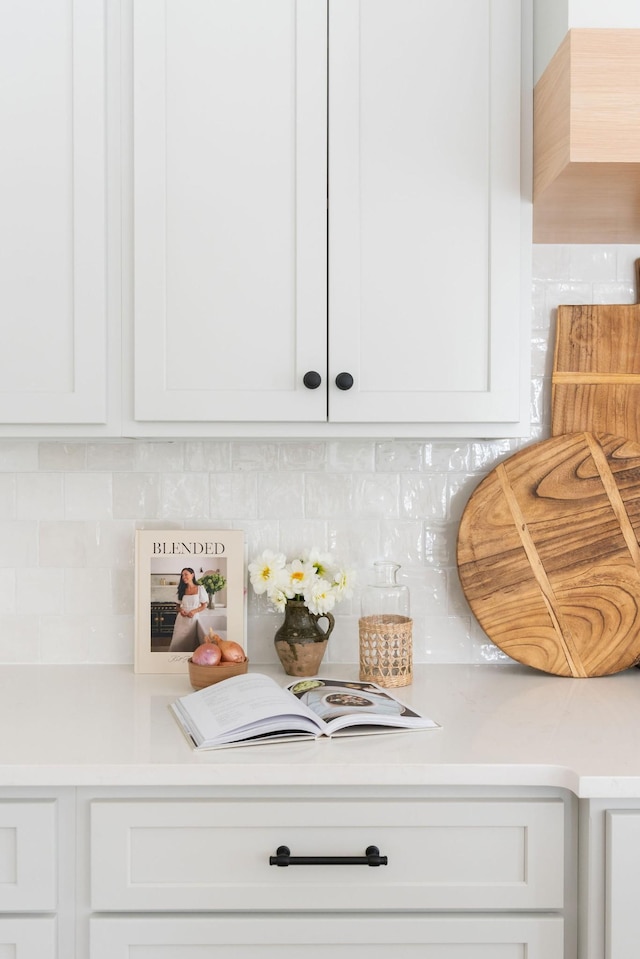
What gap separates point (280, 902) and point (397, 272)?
3.49ft

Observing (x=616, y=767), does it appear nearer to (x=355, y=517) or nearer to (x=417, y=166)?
(x=355, y=517)

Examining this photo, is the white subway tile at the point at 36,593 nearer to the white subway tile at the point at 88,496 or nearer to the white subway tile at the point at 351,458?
the white subway tile at the point at 88,496

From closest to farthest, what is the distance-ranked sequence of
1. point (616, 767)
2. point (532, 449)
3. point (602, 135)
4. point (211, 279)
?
1. point (616, 767)
2. point (602, 135)
3. point (211, 279)
4. point (532, 449)

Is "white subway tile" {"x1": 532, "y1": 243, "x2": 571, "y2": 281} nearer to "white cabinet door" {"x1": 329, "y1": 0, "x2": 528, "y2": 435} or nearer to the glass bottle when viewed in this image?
"white cabinet door" {"x1": 329, "y1": 0, "x2": 528, "y2": 435}

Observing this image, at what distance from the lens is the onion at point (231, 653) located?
5.17ft

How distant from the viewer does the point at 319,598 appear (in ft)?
5.47

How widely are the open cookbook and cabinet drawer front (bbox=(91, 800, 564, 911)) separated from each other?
0.35 feet

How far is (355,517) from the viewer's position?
6.05ft

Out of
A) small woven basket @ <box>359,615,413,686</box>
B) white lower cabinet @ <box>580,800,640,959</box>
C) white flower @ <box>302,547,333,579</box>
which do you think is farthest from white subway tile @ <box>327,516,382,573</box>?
white lower cabinet @ <box>580,800,640,959</box>

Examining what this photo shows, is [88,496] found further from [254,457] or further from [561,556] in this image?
[561,556]

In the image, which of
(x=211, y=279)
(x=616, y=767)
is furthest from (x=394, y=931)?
(x=211, y=279)

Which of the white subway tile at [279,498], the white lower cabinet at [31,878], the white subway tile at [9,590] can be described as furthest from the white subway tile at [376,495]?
the white lower cabinet at [31,878]

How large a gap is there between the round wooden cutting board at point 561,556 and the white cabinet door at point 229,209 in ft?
1.72

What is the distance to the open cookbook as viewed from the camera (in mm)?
1284
